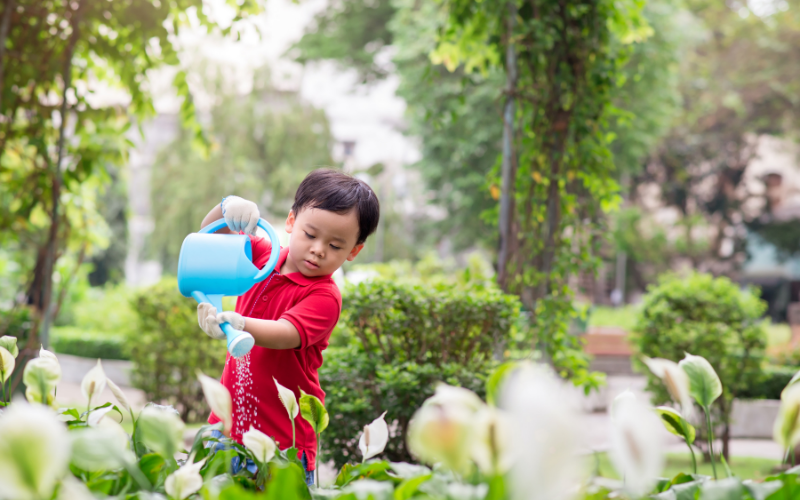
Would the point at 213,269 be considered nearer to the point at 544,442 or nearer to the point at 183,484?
the point at 183,484

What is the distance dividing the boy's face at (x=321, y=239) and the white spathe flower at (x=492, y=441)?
0.99 metres

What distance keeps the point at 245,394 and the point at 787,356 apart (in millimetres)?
7475

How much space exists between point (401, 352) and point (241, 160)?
1302 centimetres

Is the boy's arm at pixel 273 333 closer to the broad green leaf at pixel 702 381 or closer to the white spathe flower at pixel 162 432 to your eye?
the white spathe flower at pixel 162 432

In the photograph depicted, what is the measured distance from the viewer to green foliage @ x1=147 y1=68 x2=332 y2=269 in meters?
15.2

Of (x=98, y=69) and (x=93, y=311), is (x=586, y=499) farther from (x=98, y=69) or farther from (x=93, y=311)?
(x=93, y=311)

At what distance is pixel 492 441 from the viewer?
0.60 meters

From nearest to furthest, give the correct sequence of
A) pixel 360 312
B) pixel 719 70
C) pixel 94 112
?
pixel 360 312 < pixel 94 112 < pixel 719 70

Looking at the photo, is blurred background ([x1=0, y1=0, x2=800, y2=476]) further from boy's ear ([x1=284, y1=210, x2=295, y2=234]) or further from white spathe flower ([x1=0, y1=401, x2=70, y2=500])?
white spathe flower ([x1=0, y1=401, x2=70, y2=500])

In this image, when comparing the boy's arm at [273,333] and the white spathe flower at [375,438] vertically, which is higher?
the boy's arm at [273,333]

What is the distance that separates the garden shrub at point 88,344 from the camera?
8211 mm

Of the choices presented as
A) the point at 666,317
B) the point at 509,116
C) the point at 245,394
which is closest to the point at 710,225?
the point at 666,317

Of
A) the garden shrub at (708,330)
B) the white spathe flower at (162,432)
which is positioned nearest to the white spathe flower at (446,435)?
the white spathe flower at (162,432)

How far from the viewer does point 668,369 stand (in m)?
0.84
